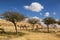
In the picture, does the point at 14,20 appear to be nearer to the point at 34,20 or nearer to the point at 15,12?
the point at 15,12

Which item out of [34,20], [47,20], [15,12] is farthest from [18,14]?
[34,20]

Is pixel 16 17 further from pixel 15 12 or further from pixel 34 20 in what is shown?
pixel 34 20

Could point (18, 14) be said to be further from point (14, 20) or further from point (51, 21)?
point (51, 21)

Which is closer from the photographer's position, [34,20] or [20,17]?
[20,17]

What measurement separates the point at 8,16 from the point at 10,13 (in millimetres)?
961

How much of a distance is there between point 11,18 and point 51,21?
22.6m

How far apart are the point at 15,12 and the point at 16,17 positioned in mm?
1430

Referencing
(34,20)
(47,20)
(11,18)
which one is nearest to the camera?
(11,18)

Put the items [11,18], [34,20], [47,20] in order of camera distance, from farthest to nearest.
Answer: [34,20] < [47,20] < [11,18]

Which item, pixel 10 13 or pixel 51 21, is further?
pixel 51 21

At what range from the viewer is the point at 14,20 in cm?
4275

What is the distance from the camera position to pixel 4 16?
4272 centimetres

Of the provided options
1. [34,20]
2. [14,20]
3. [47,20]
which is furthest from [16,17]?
[34,20]

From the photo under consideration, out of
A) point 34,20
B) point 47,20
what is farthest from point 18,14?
point 34,20
